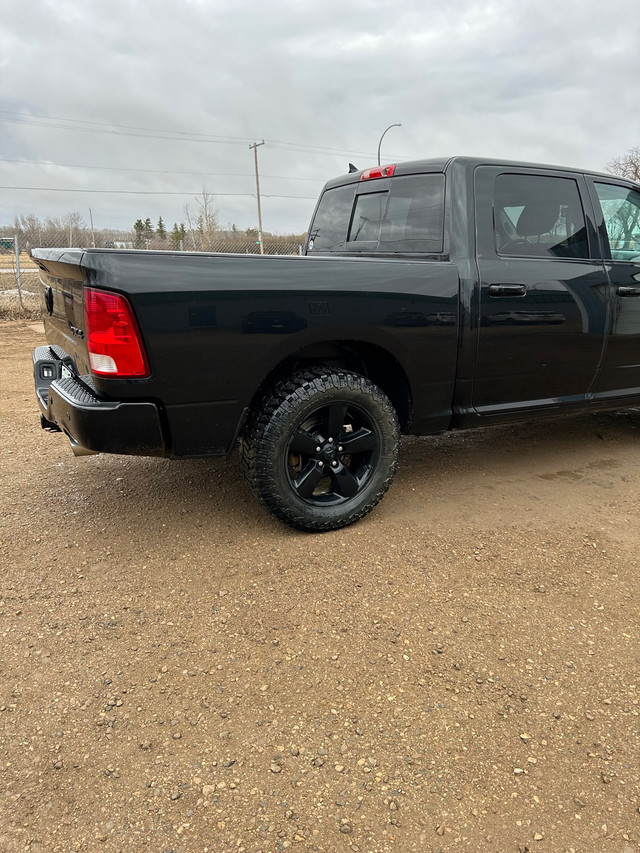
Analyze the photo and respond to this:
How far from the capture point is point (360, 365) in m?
3.27

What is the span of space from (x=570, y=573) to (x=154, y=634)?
183 cm

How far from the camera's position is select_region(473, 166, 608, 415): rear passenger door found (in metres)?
3.27

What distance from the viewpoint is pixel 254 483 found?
9.56 feet

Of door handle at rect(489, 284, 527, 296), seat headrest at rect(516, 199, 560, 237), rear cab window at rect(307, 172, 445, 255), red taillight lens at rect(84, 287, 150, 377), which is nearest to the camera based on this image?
red taillight lens at rect(84, 287, 150, 377)

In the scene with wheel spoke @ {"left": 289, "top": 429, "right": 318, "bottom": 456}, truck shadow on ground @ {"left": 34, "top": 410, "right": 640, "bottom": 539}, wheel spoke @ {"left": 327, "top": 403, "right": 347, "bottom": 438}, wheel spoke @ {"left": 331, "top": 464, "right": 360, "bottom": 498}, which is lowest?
truck shadow on ground @ {"left": 34, "top": 410, "right": 640, "bottom": 539}

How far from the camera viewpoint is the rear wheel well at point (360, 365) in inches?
117

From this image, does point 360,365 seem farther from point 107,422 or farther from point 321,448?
point 107,422

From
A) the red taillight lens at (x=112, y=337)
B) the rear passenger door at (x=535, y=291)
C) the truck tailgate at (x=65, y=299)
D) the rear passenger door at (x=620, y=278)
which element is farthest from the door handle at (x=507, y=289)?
the truck tailgate at (x=65, y=299)

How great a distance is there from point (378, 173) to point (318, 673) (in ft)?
9.85

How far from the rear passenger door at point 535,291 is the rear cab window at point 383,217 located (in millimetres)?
247

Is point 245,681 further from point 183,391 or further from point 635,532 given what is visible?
point 635,532

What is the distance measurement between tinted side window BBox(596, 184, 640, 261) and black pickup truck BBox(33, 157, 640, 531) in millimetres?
12

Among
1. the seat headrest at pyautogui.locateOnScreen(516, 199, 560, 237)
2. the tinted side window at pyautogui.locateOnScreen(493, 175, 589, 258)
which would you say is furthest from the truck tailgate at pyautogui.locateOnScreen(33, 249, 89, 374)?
the seat headrest at pyautogui.locateOnScreen(516, 199, 560, 237)

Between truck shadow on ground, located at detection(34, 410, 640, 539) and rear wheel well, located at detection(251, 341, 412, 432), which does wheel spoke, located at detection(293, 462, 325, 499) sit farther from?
rear wheel well, located at detection(251, 341, 412, 432)
